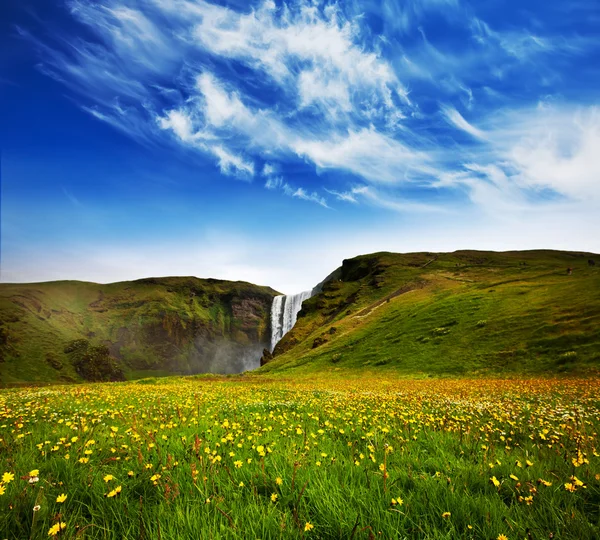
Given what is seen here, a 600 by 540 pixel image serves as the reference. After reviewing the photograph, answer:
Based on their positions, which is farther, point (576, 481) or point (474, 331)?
point (474, 331)

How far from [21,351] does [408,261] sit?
19320 centimetres

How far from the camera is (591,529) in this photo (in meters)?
A: 2.57

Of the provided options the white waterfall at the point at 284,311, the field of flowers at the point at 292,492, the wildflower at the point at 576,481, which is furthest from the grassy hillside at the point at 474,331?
the white waterfall at the point at 284,311

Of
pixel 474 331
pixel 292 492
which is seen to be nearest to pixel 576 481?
pixel 292 492

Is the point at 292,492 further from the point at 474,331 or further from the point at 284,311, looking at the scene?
the point at 284,311

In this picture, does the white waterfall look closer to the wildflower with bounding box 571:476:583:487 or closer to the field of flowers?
the field of flowers

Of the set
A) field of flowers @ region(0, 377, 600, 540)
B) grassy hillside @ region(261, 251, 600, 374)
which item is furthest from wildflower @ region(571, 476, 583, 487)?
grassy hillside @ region(261, 251, 600, 374)

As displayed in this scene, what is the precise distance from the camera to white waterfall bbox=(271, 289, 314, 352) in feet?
481

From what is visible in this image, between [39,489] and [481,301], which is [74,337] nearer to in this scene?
[481,301]

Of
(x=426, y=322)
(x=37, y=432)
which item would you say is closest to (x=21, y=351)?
(x=426, y=322)

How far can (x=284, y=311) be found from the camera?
150m

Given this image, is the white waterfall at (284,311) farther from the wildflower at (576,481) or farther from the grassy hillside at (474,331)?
the wildflower at (576,481)

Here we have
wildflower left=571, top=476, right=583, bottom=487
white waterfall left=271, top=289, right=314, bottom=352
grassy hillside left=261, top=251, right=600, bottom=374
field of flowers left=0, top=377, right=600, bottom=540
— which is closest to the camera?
field of flowers left=0, top=377, right=600, bottom=540

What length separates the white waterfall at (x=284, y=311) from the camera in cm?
14650
